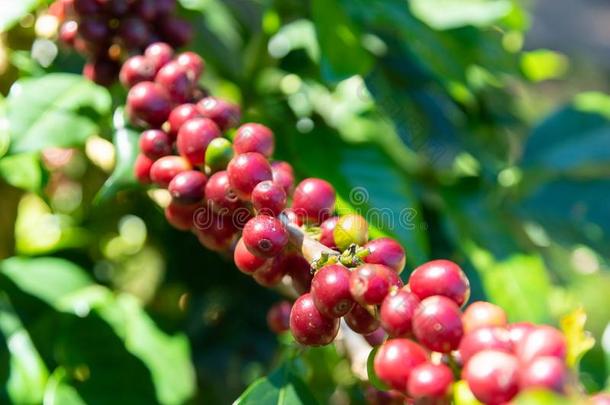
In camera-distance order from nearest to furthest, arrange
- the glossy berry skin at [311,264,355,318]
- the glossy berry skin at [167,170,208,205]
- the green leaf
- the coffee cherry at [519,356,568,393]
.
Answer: the coffee cherry at [519,356,568,393], the glossy berry skin at [311,264,355,318], the glossy berry skin at [167,170,208,205], the green leaf

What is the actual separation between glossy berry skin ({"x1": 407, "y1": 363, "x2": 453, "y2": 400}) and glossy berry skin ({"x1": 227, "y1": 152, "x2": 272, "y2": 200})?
18 cm

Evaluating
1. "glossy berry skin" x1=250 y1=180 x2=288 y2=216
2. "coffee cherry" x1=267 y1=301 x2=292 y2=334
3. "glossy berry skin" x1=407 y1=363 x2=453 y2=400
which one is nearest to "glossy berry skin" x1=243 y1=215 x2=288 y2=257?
"glossy berry skin" x1=250 y1=180 x2=288 y2=216

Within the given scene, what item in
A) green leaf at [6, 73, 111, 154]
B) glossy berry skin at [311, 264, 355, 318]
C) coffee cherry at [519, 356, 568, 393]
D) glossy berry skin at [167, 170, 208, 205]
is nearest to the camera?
coffee cherry at [519, 356, 568, 393]

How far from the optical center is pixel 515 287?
3.01ft

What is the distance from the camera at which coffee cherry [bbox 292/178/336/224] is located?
1.93ft

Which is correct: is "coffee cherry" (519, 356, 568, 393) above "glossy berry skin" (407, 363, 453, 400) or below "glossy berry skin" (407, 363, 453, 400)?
above

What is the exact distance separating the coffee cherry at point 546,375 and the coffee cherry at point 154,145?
372mm

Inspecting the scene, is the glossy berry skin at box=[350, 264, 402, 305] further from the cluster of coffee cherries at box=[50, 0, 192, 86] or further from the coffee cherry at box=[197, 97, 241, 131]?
the cluster of coffee cherries at box=[50, 0, 192, 86]

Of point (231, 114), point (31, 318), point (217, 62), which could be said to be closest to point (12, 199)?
point (31, 318)

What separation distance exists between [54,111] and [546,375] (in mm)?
540

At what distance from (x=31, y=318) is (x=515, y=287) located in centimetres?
52

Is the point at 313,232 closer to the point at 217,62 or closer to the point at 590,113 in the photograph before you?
the point at 217,62

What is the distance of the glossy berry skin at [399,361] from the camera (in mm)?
460

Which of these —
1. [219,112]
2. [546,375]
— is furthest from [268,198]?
[546,375]
